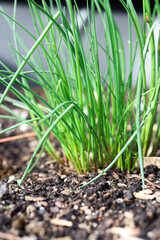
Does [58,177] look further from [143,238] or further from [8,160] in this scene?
[8,160]

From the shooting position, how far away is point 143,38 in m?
0.67

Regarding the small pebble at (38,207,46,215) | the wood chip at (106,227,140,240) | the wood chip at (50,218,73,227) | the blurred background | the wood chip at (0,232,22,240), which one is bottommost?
the wood chip at (106,227,140,240)

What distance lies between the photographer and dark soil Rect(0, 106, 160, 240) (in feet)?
1.61

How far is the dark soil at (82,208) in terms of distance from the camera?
1.61 ft

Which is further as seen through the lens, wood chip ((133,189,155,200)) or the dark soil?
wood chip ((133,189,155,200))

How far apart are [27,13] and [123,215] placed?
1.00 m

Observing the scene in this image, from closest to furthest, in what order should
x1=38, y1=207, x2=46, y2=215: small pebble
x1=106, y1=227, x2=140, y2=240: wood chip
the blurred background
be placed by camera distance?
x1=106, y1=227, x2=140, y2=240: wood chip
x1=38, y1=207, x2=46, y2=215: small pebble
the blurred background

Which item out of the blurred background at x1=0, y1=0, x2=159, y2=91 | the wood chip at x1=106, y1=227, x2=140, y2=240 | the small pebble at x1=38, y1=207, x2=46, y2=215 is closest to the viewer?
the wood chip at x1=106, y1=227, x2=140, y2=240

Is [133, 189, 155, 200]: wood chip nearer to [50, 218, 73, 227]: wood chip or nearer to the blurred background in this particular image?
[50, 218, 73, 227]: wood chip

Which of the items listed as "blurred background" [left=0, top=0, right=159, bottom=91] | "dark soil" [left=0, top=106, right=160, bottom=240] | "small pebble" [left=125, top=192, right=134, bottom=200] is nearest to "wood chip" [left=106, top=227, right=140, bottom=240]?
"dark soil" [left=0, top=106, right=160, bottom=240]

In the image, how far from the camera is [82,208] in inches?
22.9

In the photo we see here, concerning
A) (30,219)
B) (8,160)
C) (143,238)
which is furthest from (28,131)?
(143,238)

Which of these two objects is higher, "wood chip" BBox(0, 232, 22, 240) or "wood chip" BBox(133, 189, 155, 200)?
"wood chip" BBox(133, 189, 155, 200)

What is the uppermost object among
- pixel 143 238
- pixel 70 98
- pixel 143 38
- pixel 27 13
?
pixel 27 13
